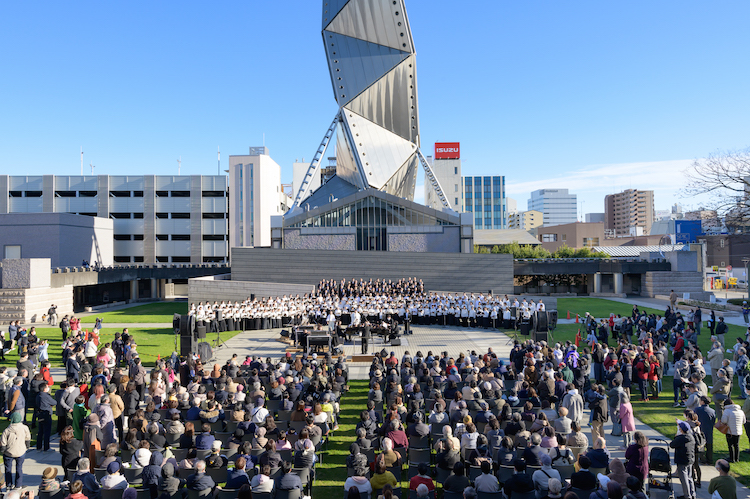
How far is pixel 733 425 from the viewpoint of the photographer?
10.4 meters

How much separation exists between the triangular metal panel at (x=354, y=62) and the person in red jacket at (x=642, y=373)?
4762 cm

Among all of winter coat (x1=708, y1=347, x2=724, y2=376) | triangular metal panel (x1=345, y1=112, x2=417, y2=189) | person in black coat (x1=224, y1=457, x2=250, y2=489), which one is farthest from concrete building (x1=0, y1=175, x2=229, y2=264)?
person in black coat (x1=224, y1=457, x2=250, y2=489)

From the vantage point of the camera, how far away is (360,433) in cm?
922

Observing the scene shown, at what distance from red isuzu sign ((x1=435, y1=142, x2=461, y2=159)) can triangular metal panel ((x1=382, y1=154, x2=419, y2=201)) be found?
68212 millimetres

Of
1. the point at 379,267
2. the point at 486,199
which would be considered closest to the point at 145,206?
the point at 379,267

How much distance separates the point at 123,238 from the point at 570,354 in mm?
66522

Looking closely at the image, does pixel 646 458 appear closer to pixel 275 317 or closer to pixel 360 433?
pixel 360 433

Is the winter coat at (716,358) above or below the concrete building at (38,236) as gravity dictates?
below

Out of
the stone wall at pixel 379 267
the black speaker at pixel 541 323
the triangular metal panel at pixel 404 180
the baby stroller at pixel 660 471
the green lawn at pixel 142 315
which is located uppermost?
the triangular metal panel at pixel 404 180

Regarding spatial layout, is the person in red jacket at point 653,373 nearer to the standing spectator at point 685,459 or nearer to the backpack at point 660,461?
the standing spectator at point 685,459

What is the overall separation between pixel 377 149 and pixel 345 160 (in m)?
4.91

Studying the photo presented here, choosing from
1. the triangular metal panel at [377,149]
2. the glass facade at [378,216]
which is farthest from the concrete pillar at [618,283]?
the triangular metal panel at [377,149]

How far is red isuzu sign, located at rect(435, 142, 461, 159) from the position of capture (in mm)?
129312

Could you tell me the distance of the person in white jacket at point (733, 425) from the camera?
10.4 m
